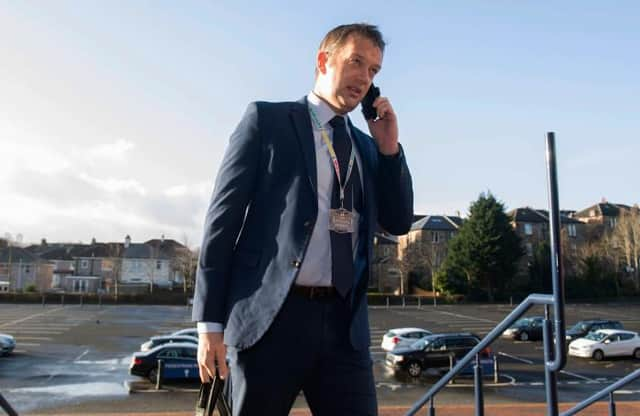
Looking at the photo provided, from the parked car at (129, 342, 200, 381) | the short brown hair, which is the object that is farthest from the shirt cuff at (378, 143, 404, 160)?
the parked car at (129, 342, 200, 381)

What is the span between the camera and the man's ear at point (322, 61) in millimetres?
2108

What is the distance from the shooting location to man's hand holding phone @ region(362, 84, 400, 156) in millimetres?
2154

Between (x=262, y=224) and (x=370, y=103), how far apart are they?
28.3 inches

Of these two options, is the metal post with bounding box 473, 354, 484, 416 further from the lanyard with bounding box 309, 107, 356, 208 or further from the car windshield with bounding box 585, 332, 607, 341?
the car windshield with bounding box 585, 332, 607, 341

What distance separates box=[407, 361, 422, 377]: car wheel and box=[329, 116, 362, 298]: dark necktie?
16794 mm

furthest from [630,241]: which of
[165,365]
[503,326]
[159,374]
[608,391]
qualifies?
[503,326]

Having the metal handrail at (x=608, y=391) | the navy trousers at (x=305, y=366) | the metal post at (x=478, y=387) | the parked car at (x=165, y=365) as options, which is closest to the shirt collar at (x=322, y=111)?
the navy trousers at (x=305, y=366)

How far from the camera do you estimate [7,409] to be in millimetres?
4125

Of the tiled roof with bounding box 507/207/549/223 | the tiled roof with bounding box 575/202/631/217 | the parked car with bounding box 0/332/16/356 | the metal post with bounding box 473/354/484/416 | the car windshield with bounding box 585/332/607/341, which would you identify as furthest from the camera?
the tiled roof with bounding box 575/202/631/217

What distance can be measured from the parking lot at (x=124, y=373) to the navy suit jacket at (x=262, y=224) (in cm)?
450

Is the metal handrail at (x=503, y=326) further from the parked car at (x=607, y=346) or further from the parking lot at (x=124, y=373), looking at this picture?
the parked car at (x=607, y=346)

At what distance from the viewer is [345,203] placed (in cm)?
200

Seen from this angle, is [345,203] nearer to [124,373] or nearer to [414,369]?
[414,369]

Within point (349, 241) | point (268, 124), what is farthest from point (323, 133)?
point (349, 241)
